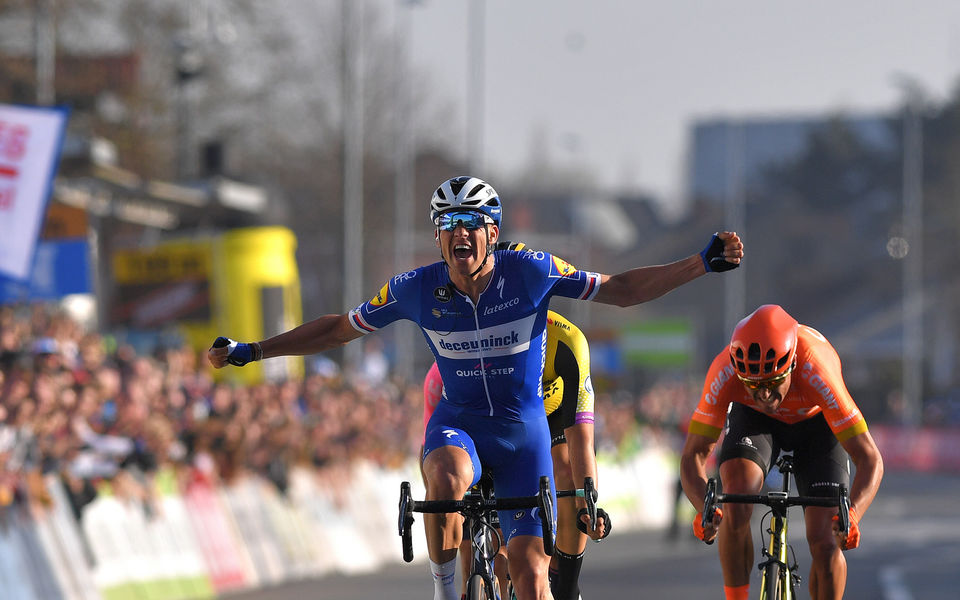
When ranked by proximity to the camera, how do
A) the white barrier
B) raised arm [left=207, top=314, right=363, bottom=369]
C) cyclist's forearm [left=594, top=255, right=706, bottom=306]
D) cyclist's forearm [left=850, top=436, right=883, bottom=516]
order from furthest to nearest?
the white barrier, cyclist's forearm [left=850, top=436, right=883, bottom=516], raised arm [left=207, top=314, right=363, bottom=369], cyclist's forearm [left=594, top=255, right=706, bottom=306]

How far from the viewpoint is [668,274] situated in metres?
8.87

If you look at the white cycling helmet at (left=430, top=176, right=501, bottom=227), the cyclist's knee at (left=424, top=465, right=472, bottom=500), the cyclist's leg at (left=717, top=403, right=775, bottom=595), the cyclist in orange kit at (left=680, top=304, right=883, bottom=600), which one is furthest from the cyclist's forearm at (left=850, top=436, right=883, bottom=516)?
the white cycling helmet at (left=430, top=176, right=501, bottom=227)

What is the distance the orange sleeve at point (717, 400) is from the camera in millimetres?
9820

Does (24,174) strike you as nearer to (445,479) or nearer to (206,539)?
(206,539)

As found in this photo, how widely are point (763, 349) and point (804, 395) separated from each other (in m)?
0.65

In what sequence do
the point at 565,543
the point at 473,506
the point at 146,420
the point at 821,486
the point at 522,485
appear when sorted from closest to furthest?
the point at 473,506 → the point at 522,485 → the point at 821,486 → the point at 565,543 → the point at 146,420

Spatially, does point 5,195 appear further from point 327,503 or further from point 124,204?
point 124,204

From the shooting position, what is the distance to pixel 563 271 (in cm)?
916

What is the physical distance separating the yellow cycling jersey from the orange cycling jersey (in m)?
1.01

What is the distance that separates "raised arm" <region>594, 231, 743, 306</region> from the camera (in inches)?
339

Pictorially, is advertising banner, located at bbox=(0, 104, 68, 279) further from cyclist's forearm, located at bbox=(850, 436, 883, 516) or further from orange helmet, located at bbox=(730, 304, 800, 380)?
cyclist's forearm, located at bbox=(850, 436, 883, 516)

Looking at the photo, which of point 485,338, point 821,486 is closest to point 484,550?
point 485,338

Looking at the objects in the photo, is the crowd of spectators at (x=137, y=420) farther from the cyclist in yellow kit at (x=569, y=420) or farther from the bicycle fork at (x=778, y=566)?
the bicycle fork at (x=778, y=566)

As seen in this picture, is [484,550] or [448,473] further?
[484,550]
